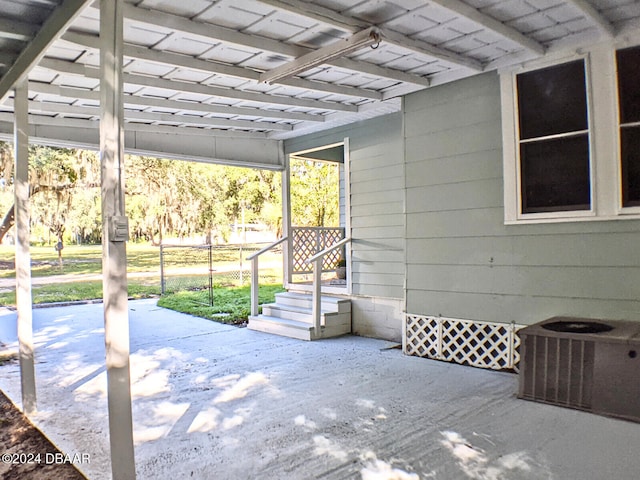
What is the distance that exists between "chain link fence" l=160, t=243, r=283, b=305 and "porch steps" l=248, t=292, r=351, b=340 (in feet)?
14.4

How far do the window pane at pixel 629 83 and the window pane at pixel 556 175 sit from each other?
35 cm

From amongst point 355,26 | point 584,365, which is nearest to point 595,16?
point 355,26

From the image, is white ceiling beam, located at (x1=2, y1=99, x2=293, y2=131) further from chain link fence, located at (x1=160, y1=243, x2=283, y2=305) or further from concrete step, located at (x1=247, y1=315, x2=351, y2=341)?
chain link fence, located at (x1=160, y1=243, x2=283, y2=305)

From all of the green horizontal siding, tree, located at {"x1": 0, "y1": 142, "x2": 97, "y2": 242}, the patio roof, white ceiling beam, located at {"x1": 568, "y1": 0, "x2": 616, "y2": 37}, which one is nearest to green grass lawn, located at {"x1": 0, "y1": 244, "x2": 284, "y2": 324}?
tree, located at {"x1": 0, "y1": 142, "x2": 97, "y2": 242}

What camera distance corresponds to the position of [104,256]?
2318mm

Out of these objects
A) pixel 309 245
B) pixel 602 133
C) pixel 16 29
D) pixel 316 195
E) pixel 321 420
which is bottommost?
pixel 321 420

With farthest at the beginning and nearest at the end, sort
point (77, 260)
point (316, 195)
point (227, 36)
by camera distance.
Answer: point (77, 260) → point (316, 195) → point (227, 36)

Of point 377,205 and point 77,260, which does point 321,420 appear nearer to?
point 377,205

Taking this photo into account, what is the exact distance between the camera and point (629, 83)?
3895 millimetres

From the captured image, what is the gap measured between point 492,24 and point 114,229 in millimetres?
3060

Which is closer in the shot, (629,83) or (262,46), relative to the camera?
(262,46)

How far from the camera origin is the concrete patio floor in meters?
2.72

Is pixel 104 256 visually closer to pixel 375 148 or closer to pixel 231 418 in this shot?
pixel 231 418

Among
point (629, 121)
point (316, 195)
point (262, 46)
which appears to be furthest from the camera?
point (316, 195)
